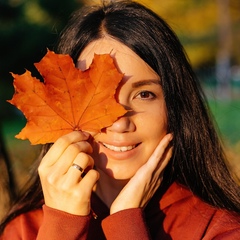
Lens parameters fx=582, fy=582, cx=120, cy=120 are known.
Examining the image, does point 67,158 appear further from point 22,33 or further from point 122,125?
point 22,33

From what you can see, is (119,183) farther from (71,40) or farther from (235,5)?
(235,5)

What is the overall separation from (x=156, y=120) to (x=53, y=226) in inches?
25.0

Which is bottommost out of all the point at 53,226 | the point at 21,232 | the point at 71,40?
the point at 21,232

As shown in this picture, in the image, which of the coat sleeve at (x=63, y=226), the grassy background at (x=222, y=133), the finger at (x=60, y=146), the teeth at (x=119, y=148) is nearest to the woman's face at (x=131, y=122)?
the teeth at (x=119, y=148)

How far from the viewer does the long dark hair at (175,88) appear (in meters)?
2.62

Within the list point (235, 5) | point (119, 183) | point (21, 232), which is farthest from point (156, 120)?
point (235, 5)

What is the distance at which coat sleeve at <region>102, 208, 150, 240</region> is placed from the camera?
2.33 metres

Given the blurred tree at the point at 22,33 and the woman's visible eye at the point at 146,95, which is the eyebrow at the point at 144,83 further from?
the blurred tree at the point at 22,33

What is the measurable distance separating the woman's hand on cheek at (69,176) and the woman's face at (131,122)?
17 cm

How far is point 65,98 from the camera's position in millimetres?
2408

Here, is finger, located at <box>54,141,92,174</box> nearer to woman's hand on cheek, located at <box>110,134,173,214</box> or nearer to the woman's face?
the woman's face

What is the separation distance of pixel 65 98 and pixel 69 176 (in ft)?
1.07

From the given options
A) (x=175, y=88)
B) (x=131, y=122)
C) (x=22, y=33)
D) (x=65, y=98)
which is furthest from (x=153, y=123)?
(x=22, y=33)

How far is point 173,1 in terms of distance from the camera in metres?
17.2
